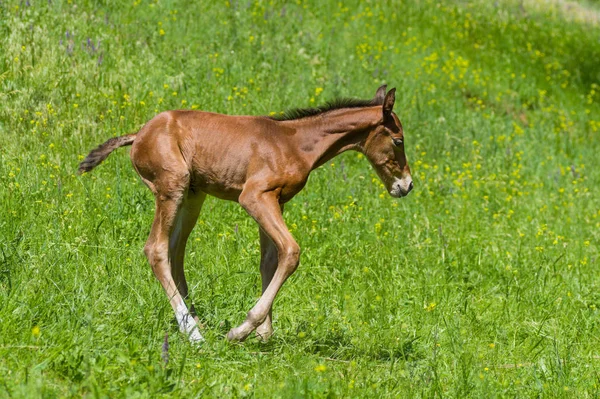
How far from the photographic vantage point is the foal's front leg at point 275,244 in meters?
5.87

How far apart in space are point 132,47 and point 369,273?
4.93m

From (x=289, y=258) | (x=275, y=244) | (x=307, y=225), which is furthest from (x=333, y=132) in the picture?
(x=307, y=225)

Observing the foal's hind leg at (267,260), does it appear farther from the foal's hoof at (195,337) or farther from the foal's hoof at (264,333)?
the foal's hoof at (195,337)

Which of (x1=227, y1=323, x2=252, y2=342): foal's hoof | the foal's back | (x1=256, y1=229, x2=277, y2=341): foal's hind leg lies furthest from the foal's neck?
Result: (x1=227, y1=323, x2=252, y2=342): foal's hoof

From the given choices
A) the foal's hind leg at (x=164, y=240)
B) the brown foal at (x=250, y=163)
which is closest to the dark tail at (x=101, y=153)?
the brown foal at (x=250, y=163)

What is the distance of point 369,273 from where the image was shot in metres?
8.10

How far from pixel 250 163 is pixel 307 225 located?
238 cm

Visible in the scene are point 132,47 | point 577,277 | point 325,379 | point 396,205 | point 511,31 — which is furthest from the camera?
point 511,31

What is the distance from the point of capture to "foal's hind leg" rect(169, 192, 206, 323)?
6.78 metres

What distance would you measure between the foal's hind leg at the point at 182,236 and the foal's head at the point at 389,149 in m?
1.37

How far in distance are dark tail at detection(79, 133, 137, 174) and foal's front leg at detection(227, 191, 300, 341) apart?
108 centimetres

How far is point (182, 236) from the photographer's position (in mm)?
6848

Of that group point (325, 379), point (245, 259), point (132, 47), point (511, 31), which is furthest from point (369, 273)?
point (511, 31)

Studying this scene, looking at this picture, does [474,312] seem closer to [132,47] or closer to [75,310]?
[75,310]
